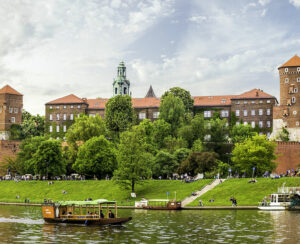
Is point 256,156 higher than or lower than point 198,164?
higher

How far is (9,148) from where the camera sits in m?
123

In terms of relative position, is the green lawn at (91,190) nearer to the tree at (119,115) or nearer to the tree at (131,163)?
the tree at (131,163)

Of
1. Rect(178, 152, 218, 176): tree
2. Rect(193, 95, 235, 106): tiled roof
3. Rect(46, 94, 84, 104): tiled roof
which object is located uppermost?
Rect(46, 94, 84, 104): tiled roof

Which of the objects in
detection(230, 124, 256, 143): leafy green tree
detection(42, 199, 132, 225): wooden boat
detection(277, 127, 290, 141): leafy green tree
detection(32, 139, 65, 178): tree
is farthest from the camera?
detection(230, 124, 256, 143): leafy green tree

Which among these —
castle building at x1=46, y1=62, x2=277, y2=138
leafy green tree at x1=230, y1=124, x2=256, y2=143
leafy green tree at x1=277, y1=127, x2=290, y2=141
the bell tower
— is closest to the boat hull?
leafy green tree at x1=230, y1=124, x2=256, y2=143

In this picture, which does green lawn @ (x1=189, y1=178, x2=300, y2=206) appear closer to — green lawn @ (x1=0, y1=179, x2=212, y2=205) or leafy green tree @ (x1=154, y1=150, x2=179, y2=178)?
green lawn @ (x1=0, y1=179, x2=212, y2=205)

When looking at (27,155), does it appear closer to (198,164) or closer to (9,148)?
(9,148)

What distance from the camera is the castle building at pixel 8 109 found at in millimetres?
138250

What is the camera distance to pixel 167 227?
4666 cm

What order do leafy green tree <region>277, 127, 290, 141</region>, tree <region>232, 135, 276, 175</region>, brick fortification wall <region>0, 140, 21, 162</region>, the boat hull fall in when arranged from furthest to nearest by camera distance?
brick fortification wall <region>0, 140, 21, 162</region>, leafy green tree <region>277, 127, 290, 141</region>, tree <region>232, 135, 276, 175</region>, the boat hull

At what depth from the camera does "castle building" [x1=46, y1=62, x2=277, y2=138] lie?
13225 cm

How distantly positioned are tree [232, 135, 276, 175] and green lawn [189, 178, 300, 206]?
31.7ft

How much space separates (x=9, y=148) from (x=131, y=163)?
2115 inches

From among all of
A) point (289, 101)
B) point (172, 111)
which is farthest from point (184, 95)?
point (289, 101)
